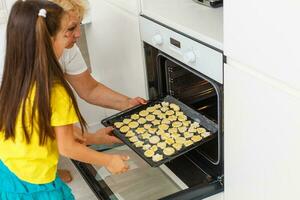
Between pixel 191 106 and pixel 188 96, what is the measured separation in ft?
0.15

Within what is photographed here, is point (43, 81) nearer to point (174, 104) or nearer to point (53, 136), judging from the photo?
point (53, 136)

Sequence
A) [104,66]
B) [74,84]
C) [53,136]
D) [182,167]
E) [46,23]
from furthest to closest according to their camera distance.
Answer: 1. [104,66]
2. [74,84]
3. [182,167]
4. [53,136]
5. [46,23]

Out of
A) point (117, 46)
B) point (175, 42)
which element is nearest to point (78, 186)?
point (117, 46)

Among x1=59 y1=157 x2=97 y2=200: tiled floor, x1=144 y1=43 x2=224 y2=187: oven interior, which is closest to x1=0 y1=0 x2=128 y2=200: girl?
x1=144 y1=43 x2=224 y2=187: oven interior

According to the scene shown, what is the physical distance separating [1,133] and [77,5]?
1.52 ft

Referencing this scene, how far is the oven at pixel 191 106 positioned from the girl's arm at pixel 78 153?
125mm

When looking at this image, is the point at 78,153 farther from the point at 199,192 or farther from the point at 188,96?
the point at 188,96

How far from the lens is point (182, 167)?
1.63 metres

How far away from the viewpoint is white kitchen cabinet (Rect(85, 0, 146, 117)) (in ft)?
5.82

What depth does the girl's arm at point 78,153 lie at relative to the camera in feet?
4.43
